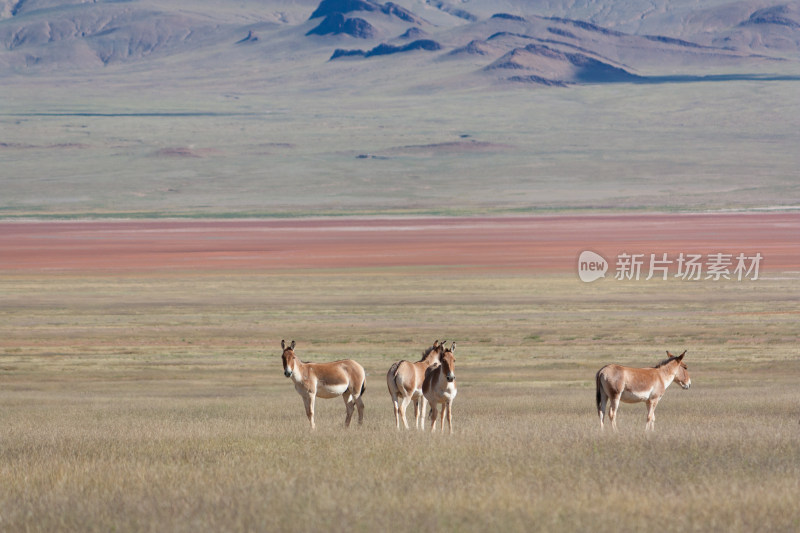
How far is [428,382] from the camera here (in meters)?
13.8

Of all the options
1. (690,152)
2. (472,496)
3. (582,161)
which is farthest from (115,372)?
(690,152)

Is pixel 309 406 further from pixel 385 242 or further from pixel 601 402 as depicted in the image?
pixel 385 242

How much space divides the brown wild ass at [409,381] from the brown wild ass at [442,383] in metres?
0.12

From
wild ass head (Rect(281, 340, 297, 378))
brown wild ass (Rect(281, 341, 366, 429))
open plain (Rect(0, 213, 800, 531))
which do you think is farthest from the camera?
brown wild ass (Rect(281, 341, 366, 429))

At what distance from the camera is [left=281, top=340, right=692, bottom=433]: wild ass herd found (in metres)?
13.4

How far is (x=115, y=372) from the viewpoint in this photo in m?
23.9

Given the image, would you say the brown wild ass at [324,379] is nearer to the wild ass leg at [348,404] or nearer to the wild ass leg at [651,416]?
the wild ass leg at [348,404]

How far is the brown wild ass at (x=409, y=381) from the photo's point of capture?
13539 mm

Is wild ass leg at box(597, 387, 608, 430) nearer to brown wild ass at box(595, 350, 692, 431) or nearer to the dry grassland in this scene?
brown wild ass at box(595, 350, 692, 431)

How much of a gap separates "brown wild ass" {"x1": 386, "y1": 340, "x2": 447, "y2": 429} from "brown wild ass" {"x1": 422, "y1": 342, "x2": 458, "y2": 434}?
12 centimetres

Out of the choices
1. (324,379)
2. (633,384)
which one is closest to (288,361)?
(324,379)

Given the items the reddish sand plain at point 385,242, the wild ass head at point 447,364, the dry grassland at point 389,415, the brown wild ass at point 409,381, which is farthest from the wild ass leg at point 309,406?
the reddish sand plain at point 385,242

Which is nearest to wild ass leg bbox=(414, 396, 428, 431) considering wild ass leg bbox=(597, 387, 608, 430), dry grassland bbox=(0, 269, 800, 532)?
dry grassland bbox=(0, 269, 800, 532)

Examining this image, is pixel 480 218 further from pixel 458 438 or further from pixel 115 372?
pixel 458 438
